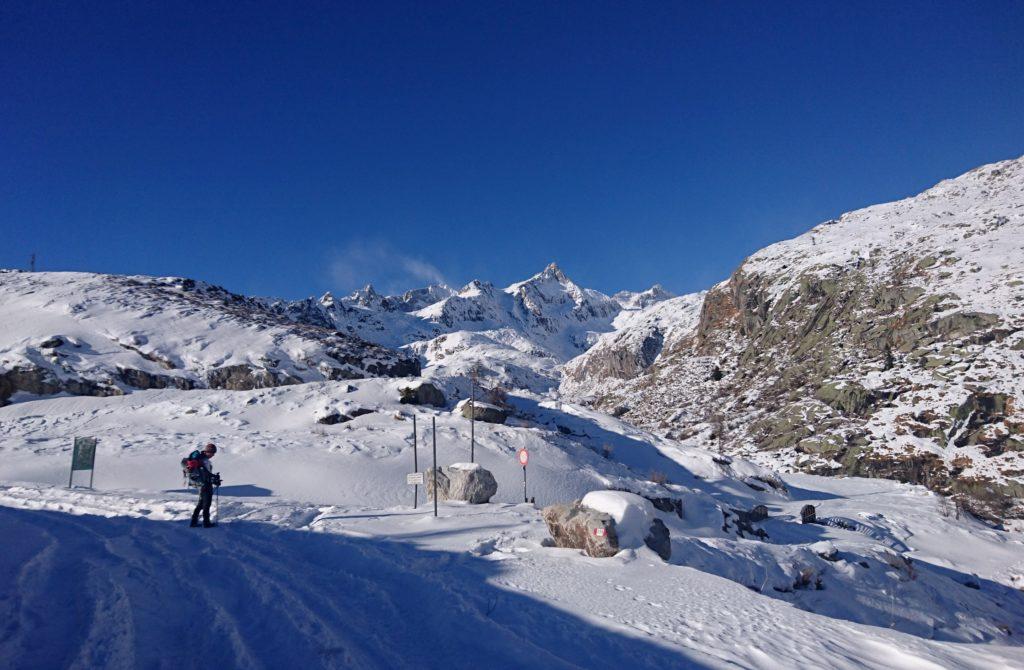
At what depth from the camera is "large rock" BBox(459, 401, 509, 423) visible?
34.3 m

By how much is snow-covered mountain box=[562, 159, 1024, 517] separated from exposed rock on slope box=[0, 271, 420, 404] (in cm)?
4290

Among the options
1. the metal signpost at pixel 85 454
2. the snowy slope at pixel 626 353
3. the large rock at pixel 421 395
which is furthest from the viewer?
the snowy slope at pixel 626 353

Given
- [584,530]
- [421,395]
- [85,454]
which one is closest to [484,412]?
[421,395]

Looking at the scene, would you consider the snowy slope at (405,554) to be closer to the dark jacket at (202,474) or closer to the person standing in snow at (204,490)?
the person standing in snow at (204,490)

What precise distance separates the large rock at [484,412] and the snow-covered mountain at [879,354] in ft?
116

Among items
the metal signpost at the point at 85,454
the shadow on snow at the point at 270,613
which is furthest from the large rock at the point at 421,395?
the shadow on snow at the point at 270,613

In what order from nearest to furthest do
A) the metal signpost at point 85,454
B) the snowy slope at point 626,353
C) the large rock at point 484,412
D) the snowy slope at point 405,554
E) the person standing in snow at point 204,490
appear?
the snowy slope at point 405,554 < the person standing in snow at point 204,490 < the metal signpost at point 85,454 < the large rock at point 484,412 < the snowy slope at point 626,353

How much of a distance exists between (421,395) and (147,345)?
991 inches

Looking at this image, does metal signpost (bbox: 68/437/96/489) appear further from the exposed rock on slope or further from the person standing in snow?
the exposed rock on slope

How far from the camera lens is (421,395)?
122ft

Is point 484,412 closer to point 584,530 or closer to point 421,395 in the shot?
point 421,395

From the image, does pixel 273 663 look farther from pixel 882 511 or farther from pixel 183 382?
pixel 183 382

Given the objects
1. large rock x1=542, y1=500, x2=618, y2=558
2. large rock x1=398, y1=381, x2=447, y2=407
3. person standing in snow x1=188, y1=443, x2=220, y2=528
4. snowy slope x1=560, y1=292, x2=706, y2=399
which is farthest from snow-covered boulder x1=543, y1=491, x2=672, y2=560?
snowy slope x1=560, y1=292, x2=706, y2=399

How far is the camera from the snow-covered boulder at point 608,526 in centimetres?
1034
